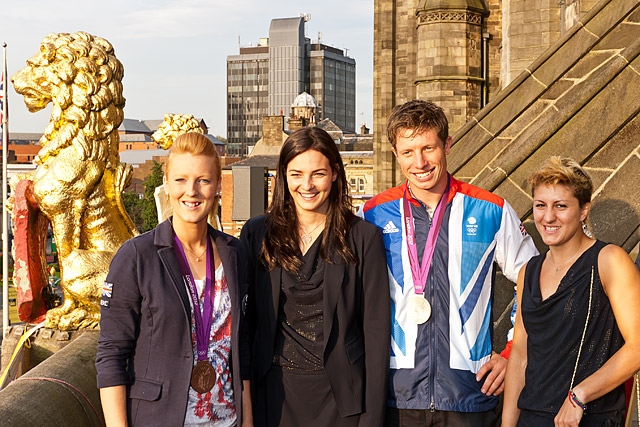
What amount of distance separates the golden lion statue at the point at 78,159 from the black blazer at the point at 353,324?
321 centimetres

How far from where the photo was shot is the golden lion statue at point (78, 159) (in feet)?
20.4

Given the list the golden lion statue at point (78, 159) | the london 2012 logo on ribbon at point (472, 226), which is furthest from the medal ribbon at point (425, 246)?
the golden lion statue at point (78, 159)

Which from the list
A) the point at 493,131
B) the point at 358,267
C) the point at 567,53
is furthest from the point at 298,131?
the point at 493,131

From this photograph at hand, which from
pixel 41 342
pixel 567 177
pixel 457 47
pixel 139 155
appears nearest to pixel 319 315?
pixel 567 177

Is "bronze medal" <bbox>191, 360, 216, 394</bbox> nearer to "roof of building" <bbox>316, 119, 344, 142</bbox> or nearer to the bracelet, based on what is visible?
the bracelet

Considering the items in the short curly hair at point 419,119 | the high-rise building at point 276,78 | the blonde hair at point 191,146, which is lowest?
the blonde hair at point 191,146

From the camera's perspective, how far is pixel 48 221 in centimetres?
664

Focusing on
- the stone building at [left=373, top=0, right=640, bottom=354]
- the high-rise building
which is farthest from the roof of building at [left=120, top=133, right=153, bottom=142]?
the stone building at [left=373, top=0, right=640, bottom=354]

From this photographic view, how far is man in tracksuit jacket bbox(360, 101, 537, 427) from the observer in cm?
340

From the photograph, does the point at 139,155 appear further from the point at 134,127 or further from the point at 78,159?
the point at 78,159

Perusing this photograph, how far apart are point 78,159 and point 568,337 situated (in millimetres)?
4232

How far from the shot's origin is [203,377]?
3084 mm

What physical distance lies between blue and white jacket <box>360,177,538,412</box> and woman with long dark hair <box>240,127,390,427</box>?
0.10 metres

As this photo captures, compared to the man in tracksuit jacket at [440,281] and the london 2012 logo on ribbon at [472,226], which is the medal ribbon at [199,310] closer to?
the man in tracksuit jacket at [440,281]
